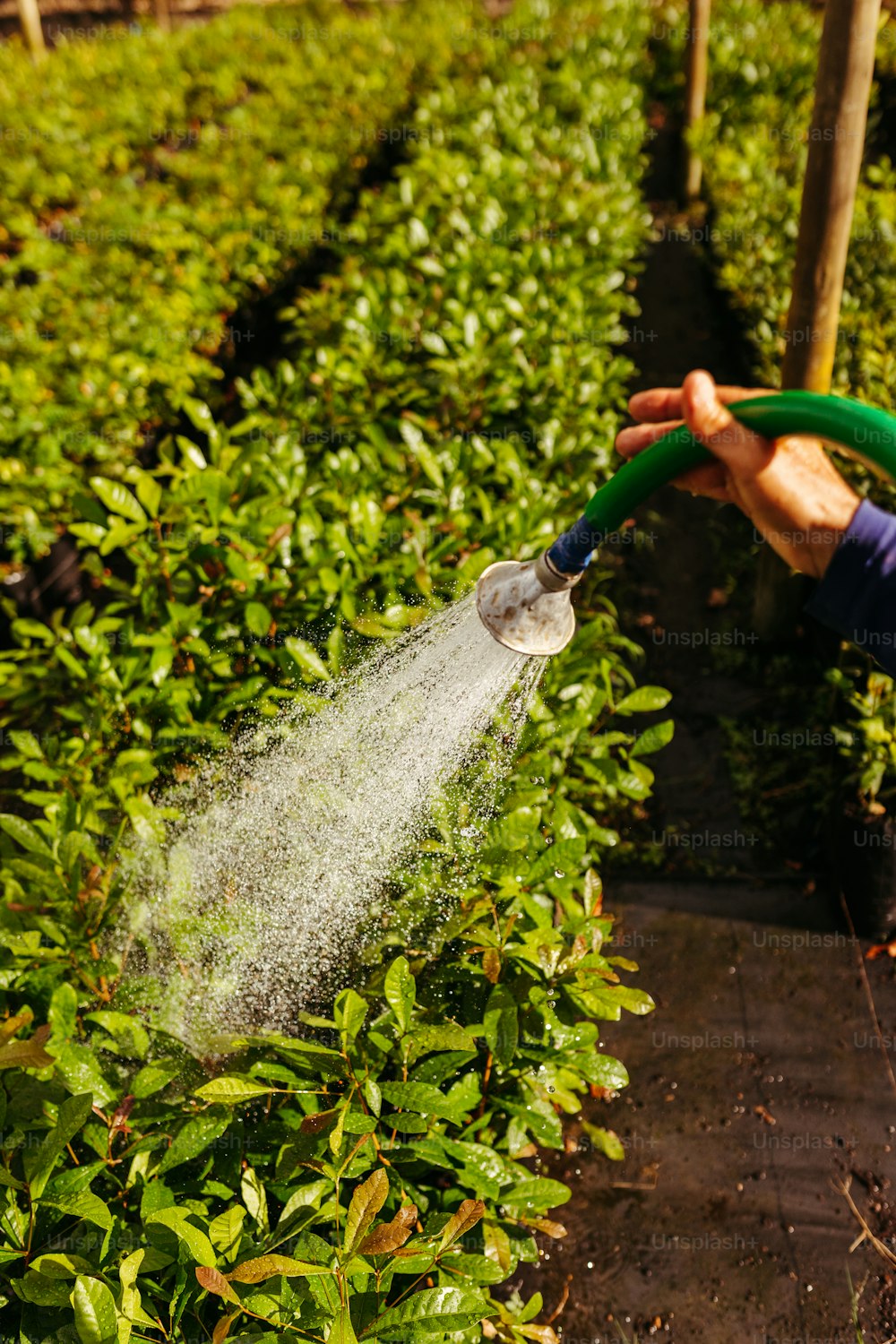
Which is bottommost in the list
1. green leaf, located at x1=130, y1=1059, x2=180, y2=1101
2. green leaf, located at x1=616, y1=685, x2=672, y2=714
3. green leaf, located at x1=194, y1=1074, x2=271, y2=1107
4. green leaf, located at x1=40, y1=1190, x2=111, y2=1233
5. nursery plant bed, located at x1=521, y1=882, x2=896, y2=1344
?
nursery plant bed, located at x1=521, y1=882, x2=896, y2=1344

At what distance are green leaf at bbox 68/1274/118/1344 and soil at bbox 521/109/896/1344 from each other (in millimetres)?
1468

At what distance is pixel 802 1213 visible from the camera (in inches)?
103

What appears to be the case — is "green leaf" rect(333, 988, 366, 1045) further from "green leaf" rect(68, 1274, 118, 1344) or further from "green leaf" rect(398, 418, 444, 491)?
"green leaf" rect(398, 418, 444, 491)

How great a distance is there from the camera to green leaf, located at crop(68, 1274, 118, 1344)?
1.34m

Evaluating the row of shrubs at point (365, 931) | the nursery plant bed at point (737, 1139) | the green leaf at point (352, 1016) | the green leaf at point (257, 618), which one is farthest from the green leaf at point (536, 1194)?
the green leaf at point (257, 618)

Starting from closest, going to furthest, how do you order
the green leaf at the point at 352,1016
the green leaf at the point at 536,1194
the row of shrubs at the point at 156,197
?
the green leaf at the point at 352,1016 < the green leaf at the point at 536,1194 < the row of shrubs at the point at 156,197

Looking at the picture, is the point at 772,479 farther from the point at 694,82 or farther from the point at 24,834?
the point at 694,82

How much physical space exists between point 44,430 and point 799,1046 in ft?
12.5

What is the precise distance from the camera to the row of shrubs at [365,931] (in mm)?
1576

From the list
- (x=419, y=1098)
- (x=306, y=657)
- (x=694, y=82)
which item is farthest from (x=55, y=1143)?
(x=694, y=82)

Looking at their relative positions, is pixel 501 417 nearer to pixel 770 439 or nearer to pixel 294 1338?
pixel 770 439

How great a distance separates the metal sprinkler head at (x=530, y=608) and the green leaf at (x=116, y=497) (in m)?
1.29

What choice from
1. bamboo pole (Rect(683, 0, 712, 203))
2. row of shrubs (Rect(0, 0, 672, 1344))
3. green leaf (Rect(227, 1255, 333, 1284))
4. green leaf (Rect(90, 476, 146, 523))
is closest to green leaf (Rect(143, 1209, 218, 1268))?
row of shrubs (Rect(0, 0, 672, 1344))

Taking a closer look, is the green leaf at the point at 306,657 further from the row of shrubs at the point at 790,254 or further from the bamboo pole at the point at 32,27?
the bamboo pole at the point at 32,27
